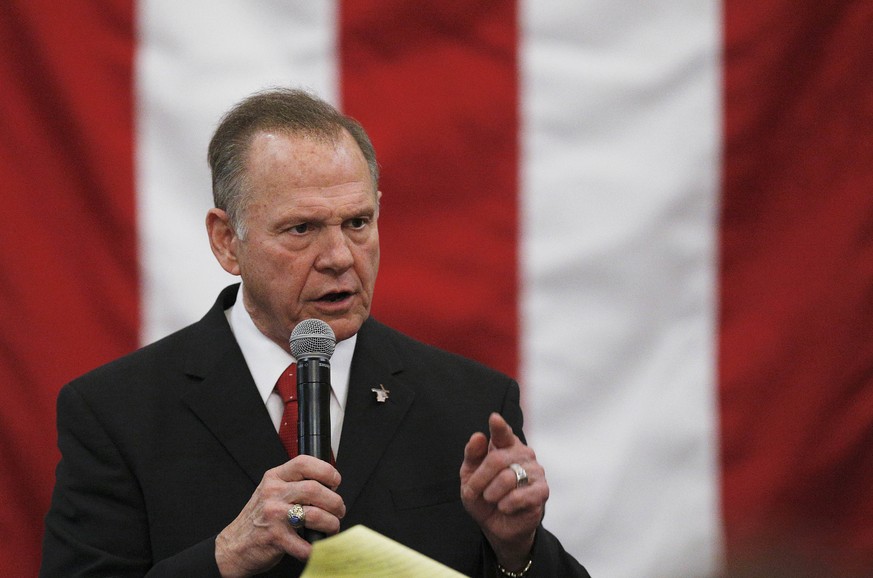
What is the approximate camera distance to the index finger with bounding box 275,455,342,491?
1.64m

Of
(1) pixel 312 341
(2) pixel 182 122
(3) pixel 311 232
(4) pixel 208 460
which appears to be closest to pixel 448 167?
(2) pixel 182 122

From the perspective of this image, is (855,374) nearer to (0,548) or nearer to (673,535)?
(673,535)

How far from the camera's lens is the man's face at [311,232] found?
217 cm

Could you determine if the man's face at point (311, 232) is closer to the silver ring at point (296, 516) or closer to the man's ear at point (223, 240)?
the man's ear at point (223, 240)

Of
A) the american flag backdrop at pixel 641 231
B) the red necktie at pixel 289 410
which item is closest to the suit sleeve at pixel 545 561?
the red necktie at pixel 289 410

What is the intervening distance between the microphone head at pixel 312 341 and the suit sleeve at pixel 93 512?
479 mm

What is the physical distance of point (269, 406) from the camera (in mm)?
2191

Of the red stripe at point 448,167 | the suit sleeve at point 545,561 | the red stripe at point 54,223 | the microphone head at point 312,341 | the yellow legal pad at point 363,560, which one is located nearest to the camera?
the yellow legal pad at point 363,560

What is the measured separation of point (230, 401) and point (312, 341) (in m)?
0.45

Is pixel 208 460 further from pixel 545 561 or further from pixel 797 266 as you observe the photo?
pixel 797 266

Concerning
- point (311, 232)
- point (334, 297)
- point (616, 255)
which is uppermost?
point (616, 255)

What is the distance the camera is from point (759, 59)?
286 cm

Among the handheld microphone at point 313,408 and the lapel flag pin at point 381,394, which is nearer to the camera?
the handheld microphone at point 313,408

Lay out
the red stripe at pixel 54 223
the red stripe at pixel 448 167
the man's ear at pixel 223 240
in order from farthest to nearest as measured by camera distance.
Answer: the red stripe at pixel 448 167 → the red stripe at pixel 54 223 → the man's ear at pixel 223 240
